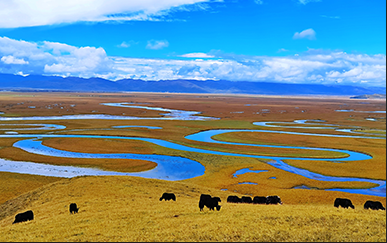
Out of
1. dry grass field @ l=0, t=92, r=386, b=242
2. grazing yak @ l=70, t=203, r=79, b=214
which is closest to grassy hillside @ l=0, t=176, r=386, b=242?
dry grass field @ l=0, t=92, r=386, b=242

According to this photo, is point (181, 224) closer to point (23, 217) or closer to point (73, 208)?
point (73, 208)

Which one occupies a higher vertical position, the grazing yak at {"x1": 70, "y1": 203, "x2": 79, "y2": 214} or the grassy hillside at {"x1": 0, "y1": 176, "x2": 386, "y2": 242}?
the grassy hillside at {"x1": 0, "y1": 176, "x2": 386, "y2": 242}

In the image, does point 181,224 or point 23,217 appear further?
point 23,217

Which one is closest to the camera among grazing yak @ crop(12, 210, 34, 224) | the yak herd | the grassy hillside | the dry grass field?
the grassy hillside

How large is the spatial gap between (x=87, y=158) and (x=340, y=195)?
35.5 meters

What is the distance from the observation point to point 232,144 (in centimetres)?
6125

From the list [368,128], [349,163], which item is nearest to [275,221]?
[349,163]

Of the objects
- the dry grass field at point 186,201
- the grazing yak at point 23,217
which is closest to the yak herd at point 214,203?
the grazing yak at point 23,217

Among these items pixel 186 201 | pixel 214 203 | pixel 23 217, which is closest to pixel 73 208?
pixel 23 217

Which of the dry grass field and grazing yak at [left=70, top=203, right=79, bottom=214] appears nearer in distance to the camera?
the dry grass field

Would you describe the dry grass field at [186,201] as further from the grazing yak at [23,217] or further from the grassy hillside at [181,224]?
the grazing yak at [23,217]

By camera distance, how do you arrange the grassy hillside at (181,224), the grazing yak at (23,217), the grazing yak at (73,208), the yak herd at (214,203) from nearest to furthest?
the grassy hillside at (181,224) → the grazing yak at (23,217) → the yak herd at (214,203) → the grazing yak at (73,208)

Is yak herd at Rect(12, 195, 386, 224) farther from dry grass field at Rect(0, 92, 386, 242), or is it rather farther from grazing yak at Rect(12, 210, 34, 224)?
dry grass field at Rect(0, 92, 386, 242)

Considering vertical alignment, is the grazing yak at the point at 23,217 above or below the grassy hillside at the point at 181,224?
below
